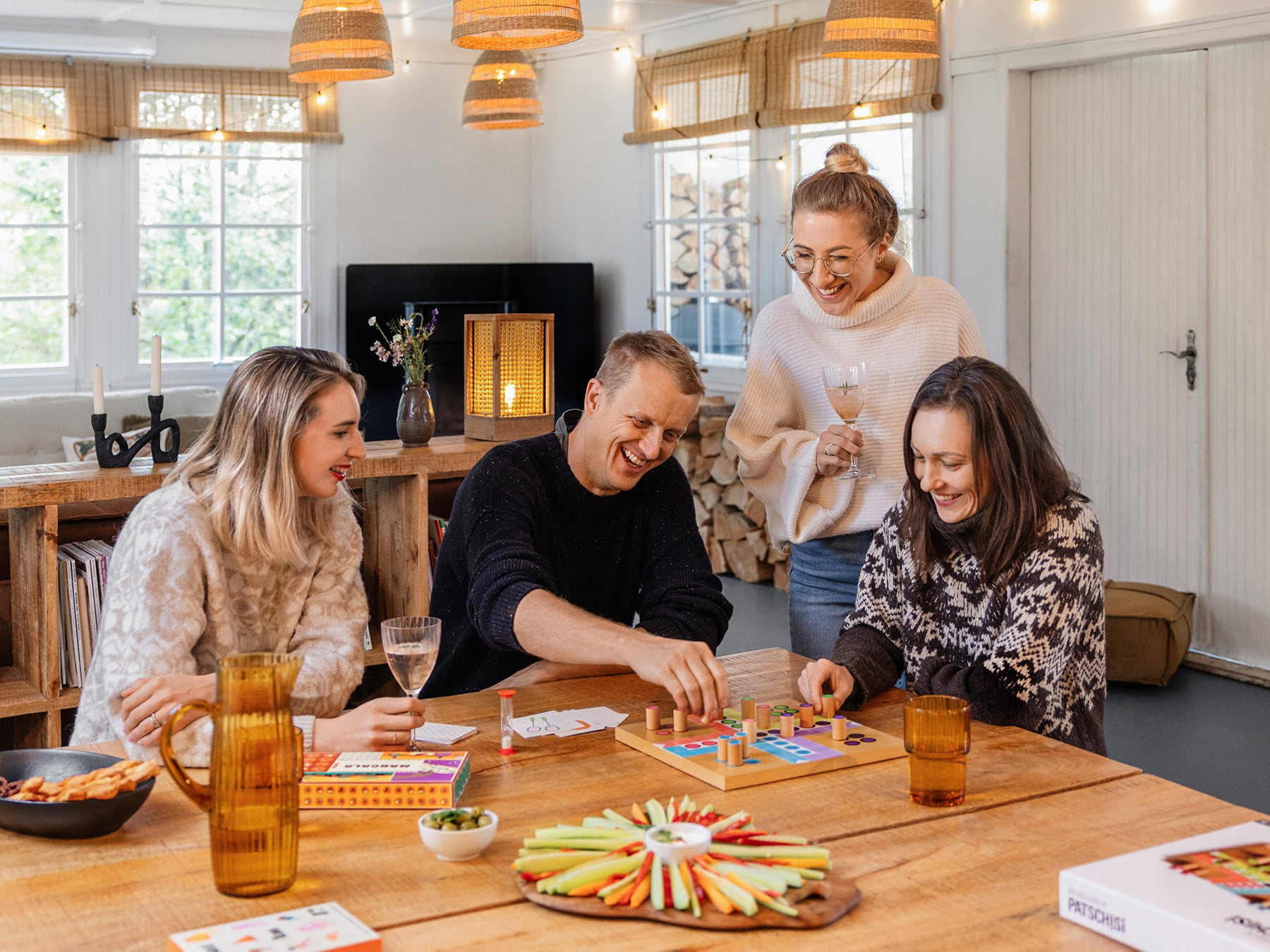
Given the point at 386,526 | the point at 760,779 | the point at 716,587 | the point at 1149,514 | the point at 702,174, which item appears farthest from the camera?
the point at 702,174

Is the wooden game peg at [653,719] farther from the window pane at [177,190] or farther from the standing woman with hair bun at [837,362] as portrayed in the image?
the window pane at [177,190]

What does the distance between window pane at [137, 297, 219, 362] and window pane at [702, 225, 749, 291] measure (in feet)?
9.63

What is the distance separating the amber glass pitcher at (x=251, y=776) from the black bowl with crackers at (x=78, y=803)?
8.2 inches

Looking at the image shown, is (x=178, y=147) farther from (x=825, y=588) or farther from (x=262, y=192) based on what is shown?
(x=825, y=588)

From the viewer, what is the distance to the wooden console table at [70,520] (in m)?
2.98

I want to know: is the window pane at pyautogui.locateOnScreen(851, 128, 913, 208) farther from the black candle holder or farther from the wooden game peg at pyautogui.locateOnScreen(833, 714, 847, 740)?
the wooden game peg at pyautogui.locateOnScreen(833, 714, 847, 740)

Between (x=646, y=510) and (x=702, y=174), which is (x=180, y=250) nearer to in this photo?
(x=702, y=174)

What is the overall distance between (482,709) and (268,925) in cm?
83

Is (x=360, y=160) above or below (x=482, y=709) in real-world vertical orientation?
above

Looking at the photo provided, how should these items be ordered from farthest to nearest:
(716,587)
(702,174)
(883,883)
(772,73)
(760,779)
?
(702,174) → (772,73) → (716,587) → (760,779) → (883,883)

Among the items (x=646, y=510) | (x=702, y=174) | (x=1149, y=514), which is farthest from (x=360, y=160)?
(x=646, y=510)

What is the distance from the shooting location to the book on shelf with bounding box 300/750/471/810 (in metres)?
1.61

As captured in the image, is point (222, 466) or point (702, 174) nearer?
point (222, 466)

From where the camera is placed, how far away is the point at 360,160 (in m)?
8.38
